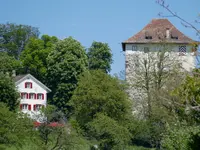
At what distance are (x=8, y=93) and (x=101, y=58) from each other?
29.0 metres

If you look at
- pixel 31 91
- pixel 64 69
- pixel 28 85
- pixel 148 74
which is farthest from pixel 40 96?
pixel 148 74

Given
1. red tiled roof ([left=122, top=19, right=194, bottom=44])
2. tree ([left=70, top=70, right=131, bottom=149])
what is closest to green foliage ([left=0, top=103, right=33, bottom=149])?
tree ([left=70, top=70, right=131, bottom=149])

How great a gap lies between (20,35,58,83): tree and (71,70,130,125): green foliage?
36.4 m

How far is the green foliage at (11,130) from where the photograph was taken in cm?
3191

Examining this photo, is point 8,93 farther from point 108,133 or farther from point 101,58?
point 101,58

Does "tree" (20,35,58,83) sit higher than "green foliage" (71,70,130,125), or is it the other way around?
"tree" (20,35,58,83)

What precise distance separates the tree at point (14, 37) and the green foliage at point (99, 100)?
53779 mm

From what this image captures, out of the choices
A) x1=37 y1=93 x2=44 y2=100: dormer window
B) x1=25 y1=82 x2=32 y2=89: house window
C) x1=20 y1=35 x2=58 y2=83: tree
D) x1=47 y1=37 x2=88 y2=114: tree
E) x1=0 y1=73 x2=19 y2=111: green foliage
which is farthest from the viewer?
x1=20 y1=35 x2=58 y2=83: tree

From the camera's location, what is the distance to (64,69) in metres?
74.3

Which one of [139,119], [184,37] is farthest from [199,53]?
[184,37]

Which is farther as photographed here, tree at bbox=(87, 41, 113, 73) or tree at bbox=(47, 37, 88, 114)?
tree at bbox=(87, 41, 113, 73)

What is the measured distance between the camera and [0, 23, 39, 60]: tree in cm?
9756

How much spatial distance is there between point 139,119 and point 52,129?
11.8m

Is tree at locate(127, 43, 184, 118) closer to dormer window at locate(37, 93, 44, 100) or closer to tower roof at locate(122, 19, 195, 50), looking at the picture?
tower roof at locate(122, 19, 195, 50)
